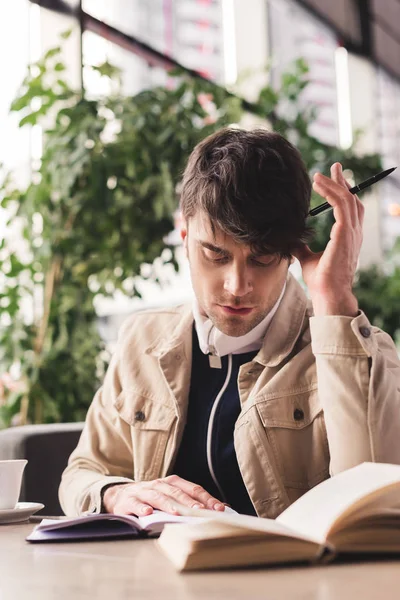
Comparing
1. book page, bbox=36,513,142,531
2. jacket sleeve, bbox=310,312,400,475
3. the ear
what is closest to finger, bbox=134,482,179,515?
book page, bbox=36,513,142,531

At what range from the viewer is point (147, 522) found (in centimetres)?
112

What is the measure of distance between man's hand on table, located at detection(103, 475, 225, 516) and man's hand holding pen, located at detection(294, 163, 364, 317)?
389mm

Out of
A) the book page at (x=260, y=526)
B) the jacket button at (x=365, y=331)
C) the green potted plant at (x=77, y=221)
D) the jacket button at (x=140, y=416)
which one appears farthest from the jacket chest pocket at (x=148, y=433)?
the green potted plant at (x=77, y=221)

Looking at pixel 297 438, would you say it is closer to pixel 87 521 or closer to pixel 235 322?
pixel 235 322

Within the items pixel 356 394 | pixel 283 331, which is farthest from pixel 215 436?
pixel 356 394

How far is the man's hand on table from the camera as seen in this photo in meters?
1.24

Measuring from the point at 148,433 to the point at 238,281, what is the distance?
38 cm

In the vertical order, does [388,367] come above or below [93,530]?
above

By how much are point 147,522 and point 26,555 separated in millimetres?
172

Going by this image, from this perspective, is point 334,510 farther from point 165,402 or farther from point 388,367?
point 165,402

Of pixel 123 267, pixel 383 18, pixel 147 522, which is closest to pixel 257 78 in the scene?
pixel 383 18

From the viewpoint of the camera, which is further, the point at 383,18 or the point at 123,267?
the point at 383,18

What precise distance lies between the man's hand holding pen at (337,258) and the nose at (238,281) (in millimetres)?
109

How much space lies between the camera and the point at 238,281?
153cm
